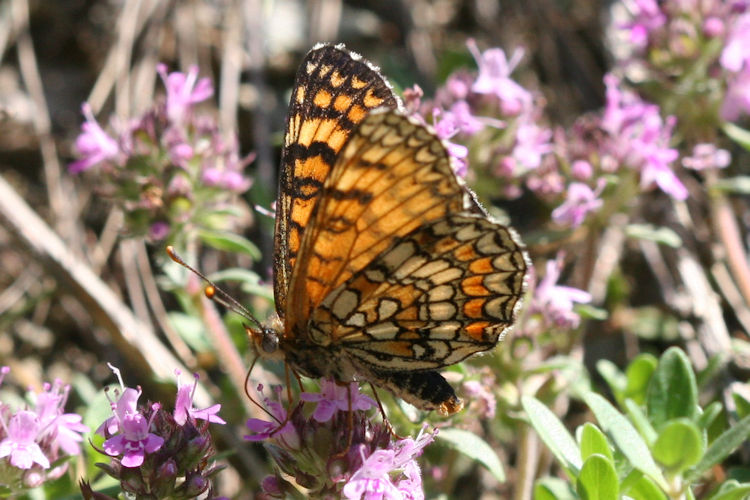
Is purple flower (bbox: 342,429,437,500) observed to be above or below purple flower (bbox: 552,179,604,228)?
below

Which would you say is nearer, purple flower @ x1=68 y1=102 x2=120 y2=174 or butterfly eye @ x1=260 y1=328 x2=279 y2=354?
butterfly eye @ x1=260 y1=328 x2=279 y2=354

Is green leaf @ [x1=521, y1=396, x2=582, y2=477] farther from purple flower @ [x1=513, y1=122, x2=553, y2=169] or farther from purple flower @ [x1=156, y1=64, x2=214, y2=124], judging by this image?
purple flower @ [x1=156, y1=64, x2=214, y2=124]

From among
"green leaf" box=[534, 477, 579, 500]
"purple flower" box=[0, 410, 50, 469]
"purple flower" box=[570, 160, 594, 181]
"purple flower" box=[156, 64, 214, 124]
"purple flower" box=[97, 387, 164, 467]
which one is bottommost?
"purple flower" box=[0, 410, 50, 469]

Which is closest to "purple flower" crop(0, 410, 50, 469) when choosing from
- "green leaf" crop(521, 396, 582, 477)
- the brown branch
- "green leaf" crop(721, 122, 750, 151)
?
the brown branch

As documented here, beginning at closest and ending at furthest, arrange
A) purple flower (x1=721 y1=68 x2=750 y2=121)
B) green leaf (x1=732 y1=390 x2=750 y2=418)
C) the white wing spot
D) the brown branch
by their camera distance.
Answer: the white wing spot, green leaf (x1=732 y1=390 x2=750 y2=418), the brown branch, purple flower (x1=721 y1=68 x2=750 y2=121)

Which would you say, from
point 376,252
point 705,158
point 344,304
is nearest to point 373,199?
point 376,252

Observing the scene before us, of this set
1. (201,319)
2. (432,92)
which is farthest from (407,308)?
(432,92)

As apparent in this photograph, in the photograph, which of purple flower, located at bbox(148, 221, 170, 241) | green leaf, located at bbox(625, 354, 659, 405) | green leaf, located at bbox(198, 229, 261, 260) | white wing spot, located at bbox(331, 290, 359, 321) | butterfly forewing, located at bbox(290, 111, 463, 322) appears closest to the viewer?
butterfly forewing, located at bbox(290, 111, 463, 322)

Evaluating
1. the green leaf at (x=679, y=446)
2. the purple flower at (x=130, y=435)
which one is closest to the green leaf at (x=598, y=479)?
the green leaf at (x=679, y=446)
